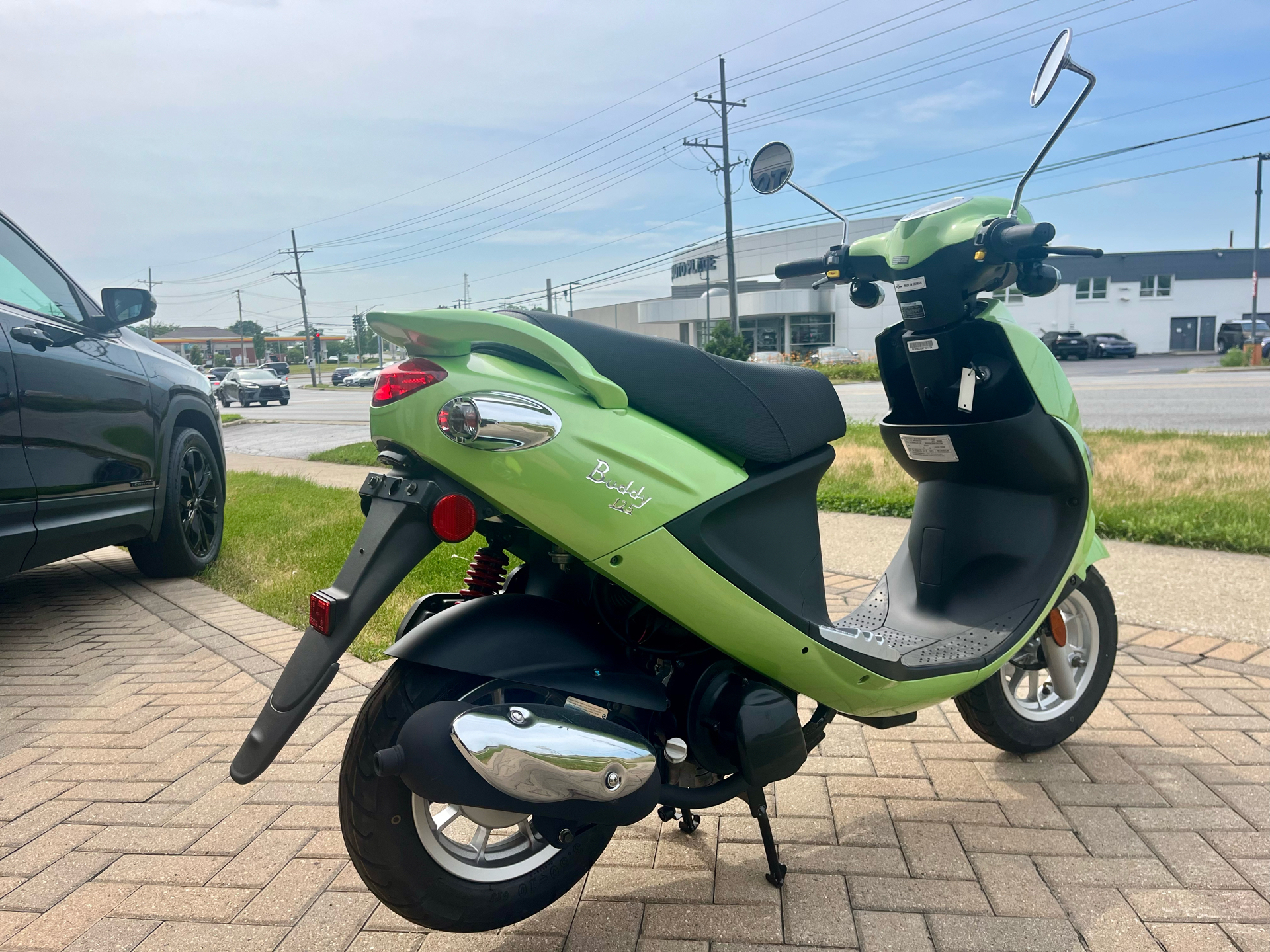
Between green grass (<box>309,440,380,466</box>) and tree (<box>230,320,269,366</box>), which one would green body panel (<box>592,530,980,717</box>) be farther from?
tree (<box>230,320,269,366</box>)

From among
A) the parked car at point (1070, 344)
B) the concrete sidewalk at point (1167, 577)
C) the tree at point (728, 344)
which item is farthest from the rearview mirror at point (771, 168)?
the parked car at point (1070, 344)

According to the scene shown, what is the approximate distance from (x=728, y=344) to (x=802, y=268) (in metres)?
24.5

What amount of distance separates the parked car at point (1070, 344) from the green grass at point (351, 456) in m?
31.8

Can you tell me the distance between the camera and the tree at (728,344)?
86.1 feet

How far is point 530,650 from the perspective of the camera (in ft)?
5.49

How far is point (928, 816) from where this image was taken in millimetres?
2363

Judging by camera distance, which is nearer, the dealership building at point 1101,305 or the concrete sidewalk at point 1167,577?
the concrete sidewalk at point 1167,577

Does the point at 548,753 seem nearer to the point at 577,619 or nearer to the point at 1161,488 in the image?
the point at 577,619

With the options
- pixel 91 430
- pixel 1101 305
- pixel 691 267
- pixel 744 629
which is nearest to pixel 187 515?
pixel 91 430

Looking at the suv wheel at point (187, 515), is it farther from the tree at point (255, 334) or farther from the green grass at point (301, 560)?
the tree at point (255, 334)

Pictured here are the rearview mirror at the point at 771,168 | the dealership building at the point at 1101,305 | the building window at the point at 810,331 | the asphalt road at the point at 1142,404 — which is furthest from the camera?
the building window at the point at 810,331

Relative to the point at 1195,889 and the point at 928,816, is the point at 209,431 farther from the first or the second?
the point at 1195,889

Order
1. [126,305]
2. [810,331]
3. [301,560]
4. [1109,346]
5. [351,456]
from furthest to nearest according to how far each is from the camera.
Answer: [810,331] → [1109,346] → [351,456] → [301,560] → [126,305]

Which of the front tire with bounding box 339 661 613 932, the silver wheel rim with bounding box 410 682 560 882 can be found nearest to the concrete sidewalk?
the silver wheel rim with bounding box 410 682 560 882
